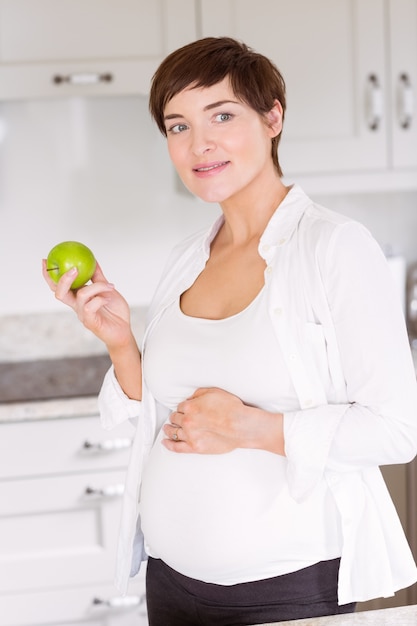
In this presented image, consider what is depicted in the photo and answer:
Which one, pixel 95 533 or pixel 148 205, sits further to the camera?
pixel 148 205

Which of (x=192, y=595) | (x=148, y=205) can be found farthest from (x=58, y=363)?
(x=192, y=595)

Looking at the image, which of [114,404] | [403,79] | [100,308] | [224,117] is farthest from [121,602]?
[403,79]

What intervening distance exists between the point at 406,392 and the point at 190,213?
167cm

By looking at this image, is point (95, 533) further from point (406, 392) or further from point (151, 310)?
point (406, 392)

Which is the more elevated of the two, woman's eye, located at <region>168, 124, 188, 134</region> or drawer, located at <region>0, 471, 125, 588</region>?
woman's eye, located at <region>168, 124, 188, 134</region>

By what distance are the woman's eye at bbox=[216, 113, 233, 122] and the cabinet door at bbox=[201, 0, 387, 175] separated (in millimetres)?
1137

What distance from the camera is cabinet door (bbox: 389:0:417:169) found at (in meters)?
2.39

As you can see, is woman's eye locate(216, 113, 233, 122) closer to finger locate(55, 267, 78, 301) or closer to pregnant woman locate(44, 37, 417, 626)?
pregnant woman locate(44, 37, 417, 626)

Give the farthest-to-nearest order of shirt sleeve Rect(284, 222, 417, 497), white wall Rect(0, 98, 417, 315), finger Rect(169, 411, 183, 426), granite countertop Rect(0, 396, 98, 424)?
white wall Rect(0, 98, 417, 315)
granite countertop Rect(0, 396, 98, 424)
finger Rect(169, 411, 183, 426)
shirt sleeve Rect(284, 222, 417, 497)

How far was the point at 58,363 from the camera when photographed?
104 inches

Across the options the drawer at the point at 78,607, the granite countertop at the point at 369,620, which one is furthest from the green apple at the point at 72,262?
the drawer at the point at 78,607


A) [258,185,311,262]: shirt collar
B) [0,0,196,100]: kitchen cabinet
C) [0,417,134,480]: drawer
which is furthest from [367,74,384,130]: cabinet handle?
[258,185,311,262]: shirt collar

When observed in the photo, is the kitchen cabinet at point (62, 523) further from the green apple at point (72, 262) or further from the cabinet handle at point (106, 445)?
the green apple at point (72, 262)

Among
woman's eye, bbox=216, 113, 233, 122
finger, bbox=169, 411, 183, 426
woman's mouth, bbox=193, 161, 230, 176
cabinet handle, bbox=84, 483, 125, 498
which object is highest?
woman's eye, bbox=216, 113, 233, 122
